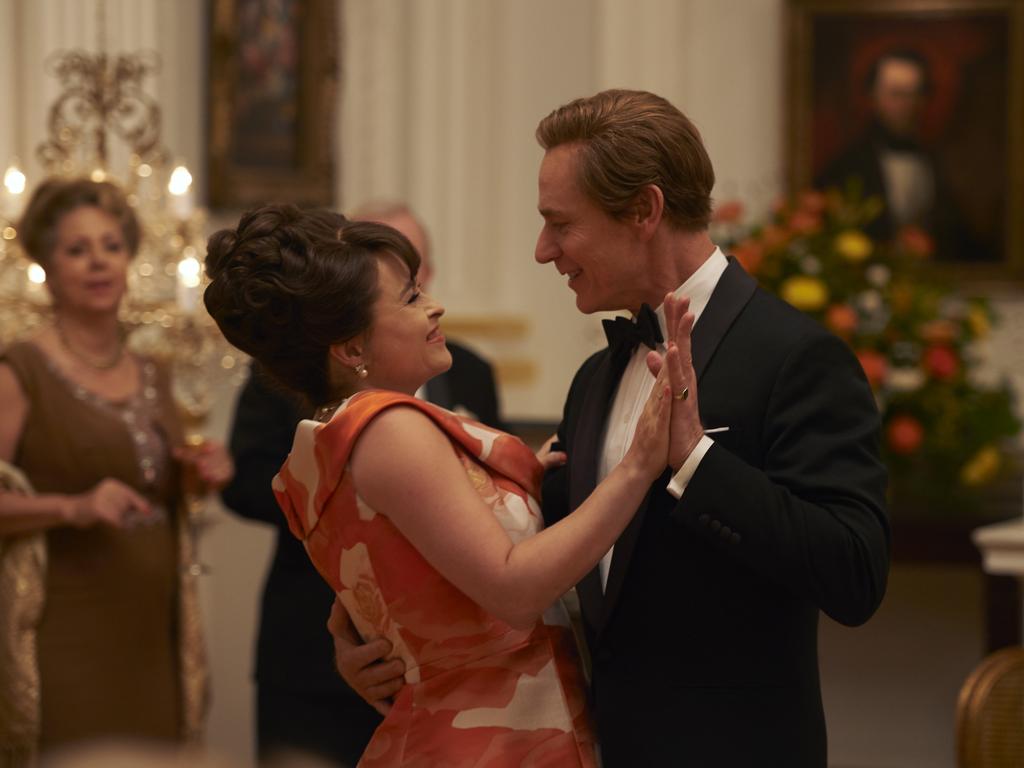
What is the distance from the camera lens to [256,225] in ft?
7.65

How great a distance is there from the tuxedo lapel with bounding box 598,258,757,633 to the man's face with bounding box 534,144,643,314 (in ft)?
0.46

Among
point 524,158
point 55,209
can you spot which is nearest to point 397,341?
point 55,209

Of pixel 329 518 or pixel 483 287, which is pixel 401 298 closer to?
pixel 329 518

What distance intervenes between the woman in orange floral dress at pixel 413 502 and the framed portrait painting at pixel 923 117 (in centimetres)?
436

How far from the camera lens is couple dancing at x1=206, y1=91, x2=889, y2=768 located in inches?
84.2

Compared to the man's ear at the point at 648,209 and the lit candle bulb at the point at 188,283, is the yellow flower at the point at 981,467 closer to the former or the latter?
the lit candle bulb at the point at 188,283

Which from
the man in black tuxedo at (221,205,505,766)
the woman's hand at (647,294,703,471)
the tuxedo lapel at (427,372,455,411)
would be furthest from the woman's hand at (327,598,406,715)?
the tuxedo lapel at (427,372,455,411)

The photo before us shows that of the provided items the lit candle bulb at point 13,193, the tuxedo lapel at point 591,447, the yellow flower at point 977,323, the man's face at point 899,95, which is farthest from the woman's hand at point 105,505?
the man's face at point 899,95

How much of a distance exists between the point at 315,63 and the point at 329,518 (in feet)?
14.5

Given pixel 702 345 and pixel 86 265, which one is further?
pixel 86 265

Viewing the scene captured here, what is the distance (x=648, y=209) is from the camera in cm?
237

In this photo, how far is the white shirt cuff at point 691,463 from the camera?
2.14 meters

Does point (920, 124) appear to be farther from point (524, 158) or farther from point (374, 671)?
point (374, 671)

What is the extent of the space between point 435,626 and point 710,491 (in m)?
0.46
